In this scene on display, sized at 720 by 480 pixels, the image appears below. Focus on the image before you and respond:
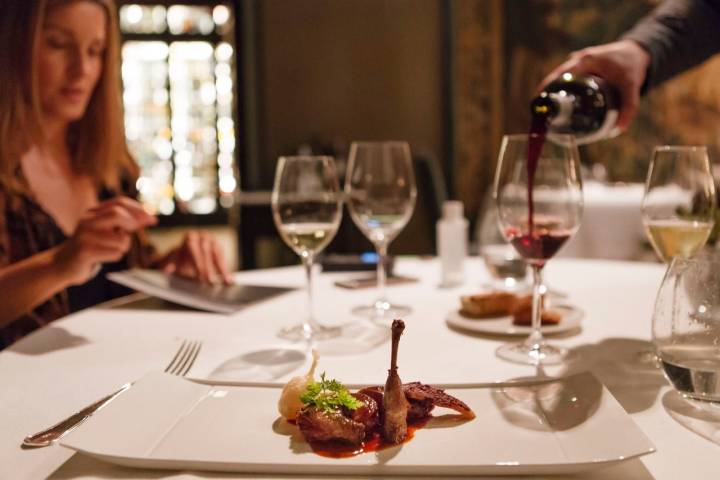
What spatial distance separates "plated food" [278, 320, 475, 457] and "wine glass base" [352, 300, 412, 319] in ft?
1.93

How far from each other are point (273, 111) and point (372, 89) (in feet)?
3.21

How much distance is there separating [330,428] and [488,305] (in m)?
0.66

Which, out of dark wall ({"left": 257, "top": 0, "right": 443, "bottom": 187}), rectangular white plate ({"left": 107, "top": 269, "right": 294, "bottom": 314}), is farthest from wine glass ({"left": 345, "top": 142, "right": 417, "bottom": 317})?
dark wall ({"left": 257, "top": 0, "right": 443, "bottom": 187})

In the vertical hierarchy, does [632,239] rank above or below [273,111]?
below

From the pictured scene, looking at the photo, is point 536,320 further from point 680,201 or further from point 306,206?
point 306,206

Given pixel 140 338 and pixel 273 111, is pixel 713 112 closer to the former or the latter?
pixel 273 111

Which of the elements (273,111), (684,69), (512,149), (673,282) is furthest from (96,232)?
(273,111)

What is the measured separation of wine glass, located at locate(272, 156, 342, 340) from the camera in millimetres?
1200

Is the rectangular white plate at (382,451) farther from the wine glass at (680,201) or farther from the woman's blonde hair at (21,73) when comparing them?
the woman's blonde hair at (21,73)

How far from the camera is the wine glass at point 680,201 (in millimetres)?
1100

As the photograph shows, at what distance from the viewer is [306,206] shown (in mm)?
1206

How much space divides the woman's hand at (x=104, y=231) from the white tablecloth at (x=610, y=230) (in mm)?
2771

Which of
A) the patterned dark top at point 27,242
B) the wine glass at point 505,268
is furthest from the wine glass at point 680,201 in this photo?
the patterned dark top at point 27,242

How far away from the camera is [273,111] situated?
6195mm
